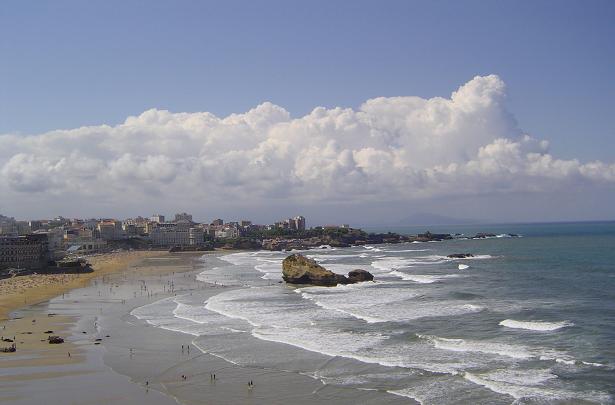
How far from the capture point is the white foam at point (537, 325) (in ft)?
105

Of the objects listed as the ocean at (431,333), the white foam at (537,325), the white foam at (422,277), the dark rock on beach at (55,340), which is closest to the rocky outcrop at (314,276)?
the ocean at (431,333)

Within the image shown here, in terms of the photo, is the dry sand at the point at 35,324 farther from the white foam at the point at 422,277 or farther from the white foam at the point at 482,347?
the white foam at the point at 422,277

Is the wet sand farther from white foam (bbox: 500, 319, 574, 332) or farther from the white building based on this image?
the white building

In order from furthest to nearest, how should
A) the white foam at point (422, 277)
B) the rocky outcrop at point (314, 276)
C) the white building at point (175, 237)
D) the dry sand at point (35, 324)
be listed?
the white building at point (175, 237) < the rocky outcrop at point (314, 276) < the white foam at point (422, 277) < the dry sand at point (35, 324)

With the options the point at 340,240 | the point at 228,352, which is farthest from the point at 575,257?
the point at 340,240

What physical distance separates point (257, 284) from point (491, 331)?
109 feet

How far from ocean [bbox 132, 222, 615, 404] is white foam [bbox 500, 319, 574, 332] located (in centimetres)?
6

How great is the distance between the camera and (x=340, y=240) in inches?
6388

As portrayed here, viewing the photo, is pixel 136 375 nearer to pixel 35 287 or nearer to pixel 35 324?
pixel 35 324

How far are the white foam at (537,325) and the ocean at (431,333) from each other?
56 millimetres

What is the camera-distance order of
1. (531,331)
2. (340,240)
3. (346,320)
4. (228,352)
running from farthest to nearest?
(340,240)
(346,320)
(531,331)
(228,352)

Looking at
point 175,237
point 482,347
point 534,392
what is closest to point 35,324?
point 482,347

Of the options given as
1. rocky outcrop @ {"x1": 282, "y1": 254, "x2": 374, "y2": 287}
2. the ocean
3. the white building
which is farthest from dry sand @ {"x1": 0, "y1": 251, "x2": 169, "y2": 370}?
the white building

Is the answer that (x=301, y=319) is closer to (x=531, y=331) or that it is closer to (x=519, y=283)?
(x=531, y=331)
